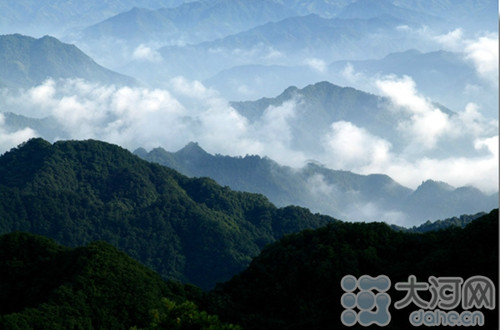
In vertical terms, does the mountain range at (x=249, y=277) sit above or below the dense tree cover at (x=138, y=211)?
below

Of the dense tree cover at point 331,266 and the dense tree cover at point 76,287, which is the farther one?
the dense tree cover at point 76,287

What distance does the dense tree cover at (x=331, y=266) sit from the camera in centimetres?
3107

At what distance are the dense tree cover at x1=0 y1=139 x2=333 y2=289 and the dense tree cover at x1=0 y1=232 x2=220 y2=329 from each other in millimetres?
32510

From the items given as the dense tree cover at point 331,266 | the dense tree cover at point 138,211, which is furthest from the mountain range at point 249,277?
the dense tree cover at point 138,211

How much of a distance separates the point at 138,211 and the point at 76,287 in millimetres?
53371

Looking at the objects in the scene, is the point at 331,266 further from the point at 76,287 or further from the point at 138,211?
the point at 138,211

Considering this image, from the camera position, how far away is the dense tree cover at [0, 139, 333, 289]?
83125 mm

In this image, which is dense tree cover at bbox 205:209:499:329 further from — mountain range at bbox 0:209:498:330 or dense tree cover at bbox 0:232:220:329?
dense tree cover at bbox 0:232:220:329

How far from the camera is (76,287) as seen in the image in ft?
136

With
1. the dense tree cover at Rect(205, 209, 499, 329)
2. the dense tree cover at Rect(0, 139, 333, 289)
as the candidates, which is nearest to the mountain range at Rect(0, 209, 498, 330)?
the dense tree cover at Rect(205, 209, 499, 329)

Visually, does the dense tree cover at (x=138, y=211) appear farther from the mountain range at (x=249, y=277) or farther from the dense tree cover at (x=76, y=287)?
the mountain range at (x=249, y=277)

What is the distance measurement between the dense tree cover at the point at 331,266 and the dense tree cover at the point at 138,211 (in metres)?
35.4

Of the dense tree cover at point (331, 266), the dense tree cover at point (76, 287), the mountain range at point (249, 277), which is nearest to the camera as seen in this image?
the dense tree cover at point (331, 266)

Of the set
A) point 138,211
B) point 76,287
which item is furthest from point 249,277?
point 138,211
